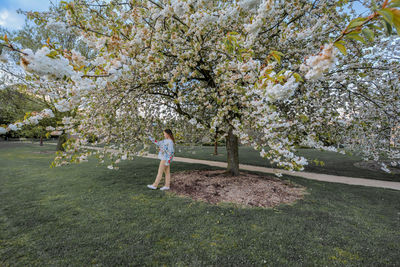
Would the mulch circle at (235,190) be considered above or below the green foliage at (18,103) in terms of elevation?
below

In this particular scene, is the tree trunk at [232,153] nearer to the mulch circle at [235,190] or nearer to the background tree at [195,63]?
the mulch circle at [235,190]

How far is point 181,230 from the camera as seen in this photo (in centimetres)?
314

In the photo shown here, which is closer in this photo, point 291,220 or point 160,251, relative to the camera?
point 160,251

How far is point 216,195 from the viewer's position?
4.90m

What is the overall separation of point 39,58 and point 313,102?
5.64 meters

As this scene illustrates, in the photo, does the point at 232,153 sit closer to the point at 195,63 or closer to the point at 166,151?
the point at 166,151

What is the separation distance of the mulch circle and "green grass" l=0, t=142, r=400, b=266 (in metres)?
0.37

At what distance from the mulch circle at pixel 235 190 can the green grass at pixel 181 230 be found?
→ 369 millimetres

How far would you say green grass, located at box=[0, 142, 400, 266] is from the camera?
2498mm

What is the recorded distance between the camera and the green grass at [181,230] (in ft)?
8.20

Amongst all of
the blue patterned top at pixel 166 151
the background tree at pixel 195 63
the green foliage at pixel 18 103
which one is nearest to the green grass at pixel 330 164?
the blue patterned top at pixel 166 151

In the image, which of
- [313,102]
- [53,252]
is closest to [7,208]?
[53,252]

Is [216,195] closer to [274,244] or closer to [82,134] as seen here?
[274,244]

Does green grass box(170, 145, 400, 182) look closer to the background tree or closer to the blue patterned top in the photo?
the blue patterned top
